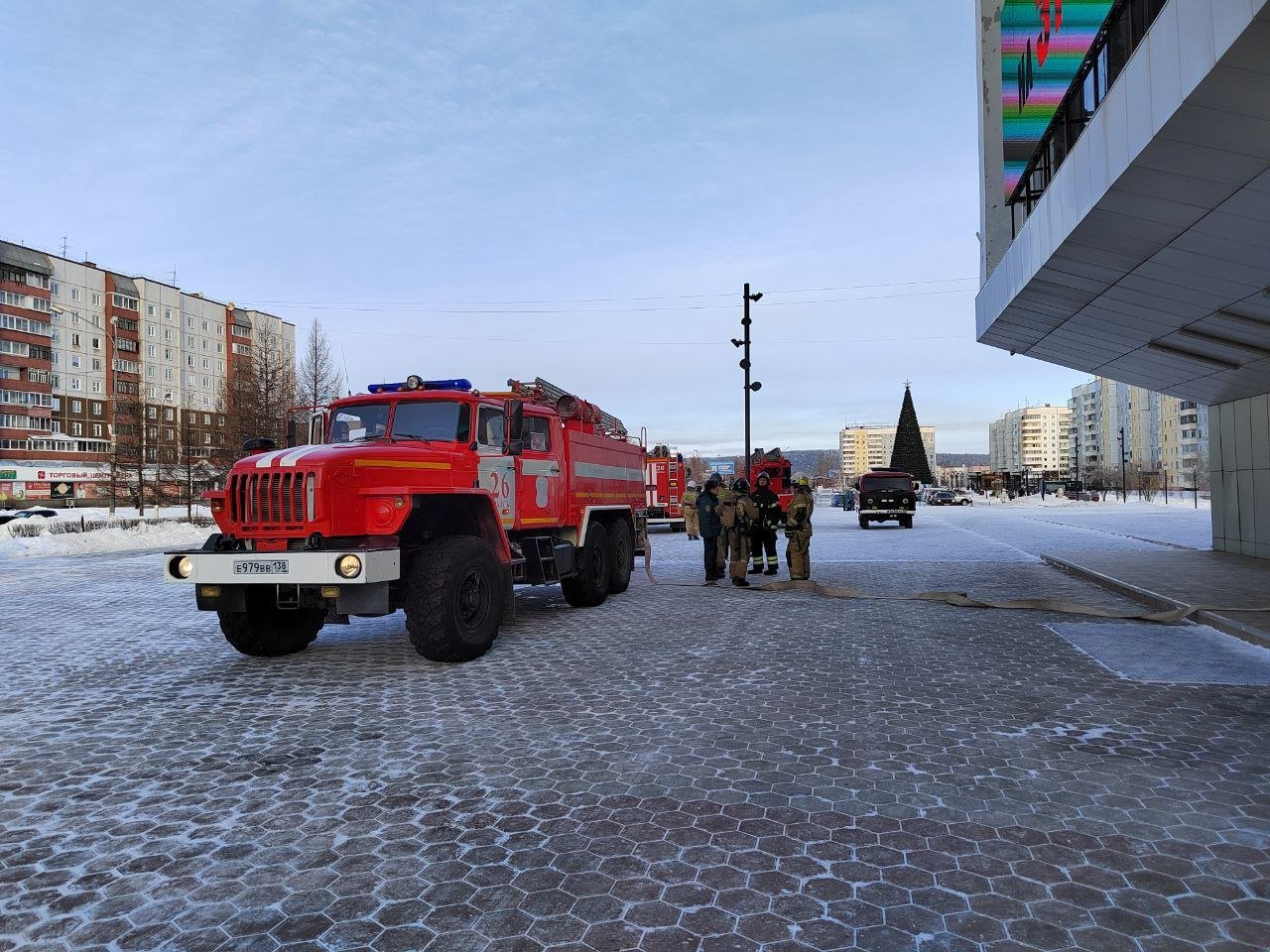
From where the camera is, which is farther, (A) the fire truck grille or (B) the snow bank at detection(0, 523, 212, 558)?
(B) the snow bank at detection(0, 523, 212, 558)

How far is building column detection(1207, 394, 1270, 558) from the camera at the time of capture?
52.2ft

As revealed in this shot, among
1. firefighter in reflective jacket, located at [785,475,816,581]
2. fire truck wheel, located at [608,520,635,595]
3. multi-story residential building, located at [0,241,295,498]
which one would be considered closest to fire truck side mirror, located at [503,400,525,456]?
fire truck wheel, located at [608,520,635,595]

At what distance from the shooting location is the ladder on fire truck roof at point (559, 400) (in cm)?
1002

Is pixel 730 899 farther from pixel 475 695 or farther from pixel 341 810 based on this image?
pixel 475 695

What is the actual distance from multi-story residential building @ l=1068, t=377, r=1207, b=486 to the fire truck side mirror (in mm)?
122461

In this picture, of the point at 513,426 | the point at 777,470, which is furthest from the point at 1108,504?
the point at 513,426

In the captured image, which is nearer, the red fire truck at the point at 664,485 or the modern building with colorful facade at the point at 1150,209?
the modern building with colorful facade at the point at 1150,209

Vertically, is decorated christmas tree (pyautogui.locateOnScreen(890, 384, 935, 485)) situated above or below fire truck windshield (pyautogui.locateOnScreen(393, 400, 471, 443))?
above

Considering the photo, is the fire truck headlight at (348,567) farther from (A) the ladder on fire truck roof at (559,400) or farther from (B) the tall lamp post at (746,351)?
(B) the tall lamp post at (746,351)

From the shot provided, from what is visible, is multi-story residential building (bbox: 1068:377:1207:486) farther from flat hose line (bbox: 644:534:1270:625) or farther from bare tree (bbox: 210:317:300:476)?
flat hose line (bbox: 644:534:1270:625)

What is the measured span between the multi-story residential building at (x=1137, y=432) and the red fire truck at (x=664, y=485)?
102154 millimetres

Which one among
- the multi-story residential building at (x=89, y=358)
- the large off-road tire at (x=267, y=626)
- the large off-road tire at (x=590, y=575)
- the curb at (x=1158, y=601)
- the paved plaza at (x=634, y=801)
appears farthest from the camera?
the multi-story residential building at (x=89, y=358)

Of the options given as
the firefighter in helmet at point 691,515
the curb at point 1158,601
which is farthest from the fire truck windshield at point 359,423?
the firefighter in helmet at point 691,515

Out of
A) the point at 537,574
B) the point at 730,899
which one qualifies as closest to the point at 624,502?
the point at 537,574
